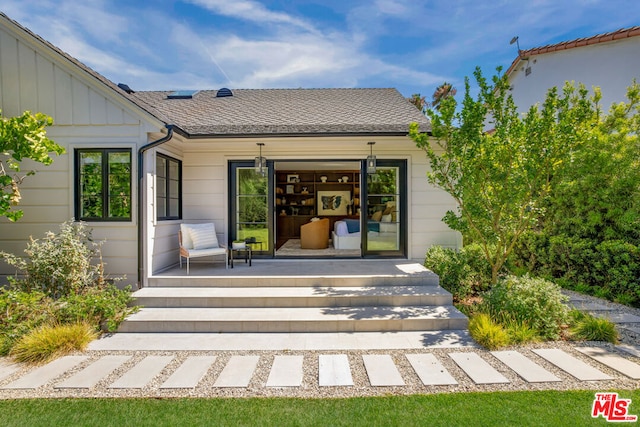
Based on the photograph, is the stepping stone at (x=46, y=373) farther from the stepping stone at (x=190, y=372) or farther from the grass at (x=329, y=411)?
the stepping stone at (x=190, y=372)

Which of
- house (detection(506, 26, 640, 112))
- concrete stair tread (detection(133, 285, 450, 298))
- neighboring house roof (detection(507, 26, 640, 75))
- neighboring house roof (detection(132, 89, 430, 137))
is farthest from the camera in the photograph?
house (detection(506, 26, 640, 112))

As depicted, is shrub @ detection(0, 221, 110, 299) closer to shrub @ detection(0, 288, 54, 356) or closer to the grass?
shrub @ detection(0, 288, 54, 356)

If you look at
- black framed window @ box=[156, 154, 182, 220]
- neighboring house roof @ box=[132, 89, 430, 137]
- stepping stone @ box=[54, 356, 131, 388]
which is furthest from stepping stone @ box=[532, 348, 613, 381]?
black framed window @ box=[156, 154, 182, 220]

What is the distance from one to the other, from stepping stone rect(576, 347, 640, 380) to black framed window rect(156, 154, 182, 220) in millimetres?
6430

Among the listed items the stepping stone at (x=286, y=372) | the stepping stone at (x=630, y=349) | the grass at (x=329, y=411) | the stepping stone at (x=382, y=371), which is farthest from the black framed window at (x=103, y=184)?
the stepping stone at (x=630, y=349)

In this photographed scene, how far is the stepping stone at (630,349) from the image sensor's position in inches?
132

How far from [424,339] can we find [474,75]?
12.5 ft

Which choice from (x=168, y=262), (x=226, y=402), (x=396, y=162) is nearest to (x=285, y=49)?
(x=396, y=162)

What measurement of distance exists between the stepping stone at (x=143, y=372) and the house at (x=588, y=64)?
10.8m


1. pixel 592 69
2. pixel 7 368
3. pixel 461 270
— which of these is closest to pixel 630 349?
pixel 461 270

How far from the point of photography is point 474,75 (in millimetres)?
4660

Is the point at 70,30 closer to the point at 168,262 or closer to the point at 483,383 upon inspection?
the point at 168,262

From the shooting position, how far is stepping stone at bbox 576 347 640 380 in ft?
9.75

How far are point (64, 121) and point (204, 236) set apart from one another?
2852mm
